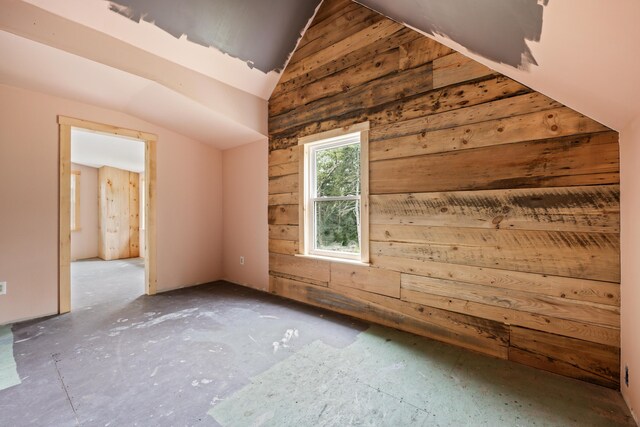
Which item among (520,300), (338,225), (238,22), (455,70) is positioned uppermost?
(238,22)

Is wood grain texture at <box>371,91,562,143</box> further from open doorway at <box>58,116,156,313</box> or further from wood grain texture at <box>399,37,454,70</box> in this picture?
open doorway at <box>58,116,156,313</box>

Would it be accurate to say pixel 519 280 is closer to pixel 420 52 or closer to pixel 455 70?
pixel 455 70

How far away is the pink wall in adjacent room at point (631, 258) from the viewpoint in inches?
54.1

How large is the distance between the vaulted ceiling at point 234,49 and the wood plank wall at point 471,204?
226 millimetres

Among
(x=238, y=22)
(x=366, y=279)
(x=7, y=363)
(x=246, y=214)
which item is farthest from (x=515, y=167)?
(x=7, y=363)

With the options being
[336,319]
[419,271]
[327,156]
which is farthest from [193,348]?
[327,156]

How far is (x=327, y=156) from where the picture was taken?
3.11 meters

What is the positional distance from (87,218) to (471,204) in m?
8.04

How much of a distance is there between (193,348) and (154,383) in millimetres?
439

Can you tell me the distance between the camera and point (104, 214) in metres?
6.42

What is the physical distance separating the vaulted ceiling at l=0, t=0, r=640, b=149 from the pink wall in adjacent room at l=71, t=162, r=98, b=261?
4.62m

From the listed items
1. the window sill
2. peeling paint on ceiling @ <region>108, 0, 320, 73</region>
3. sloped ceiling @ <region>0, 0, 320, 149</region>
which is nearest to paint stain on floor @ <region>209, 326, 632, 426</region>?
the window sill

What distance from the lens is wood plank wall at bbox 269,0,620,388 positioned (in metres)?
1.68

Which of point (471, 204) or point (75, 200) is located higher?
point (75, 200)
